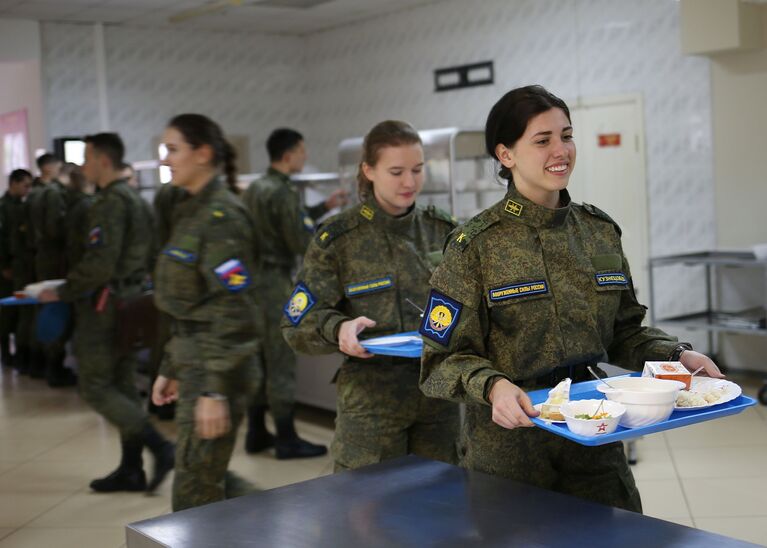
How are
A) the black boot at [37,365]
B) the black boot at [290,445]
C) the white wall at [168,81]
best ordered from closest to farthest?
the black boot at [290,445]
the black boot at [37,365]
the white wall at [168,81]

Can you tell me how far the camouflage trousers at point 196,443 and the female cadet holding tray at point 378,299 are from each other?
0.80 ft

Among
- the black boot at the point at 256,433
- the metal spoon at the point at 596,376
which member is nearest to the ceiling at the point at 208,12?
the black boot at the point at 256,433

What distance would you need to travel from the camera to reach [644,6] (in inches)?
292

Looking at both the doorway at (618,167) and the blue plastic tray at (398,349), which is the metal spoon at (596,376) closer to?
the blue plastic tray at (398,349)

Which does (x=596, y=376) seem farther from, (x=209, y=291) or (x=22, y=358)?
(x=22, y=358)

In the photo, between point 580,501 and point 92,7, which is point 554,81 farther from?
point 580,501

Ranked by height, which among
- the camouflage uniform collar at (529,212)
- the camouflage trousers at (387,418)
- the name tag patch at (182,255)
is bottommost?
the camouflage trousers at (387,418)

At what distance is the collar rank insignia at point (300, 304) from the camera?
2.89 metres

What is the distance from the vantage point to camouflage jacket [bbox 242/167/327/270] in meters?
5.41

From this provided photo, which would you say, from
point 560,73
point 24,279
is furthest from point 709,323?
point 24,279

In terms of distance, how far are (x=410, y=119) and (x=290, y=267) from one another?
A: 4.73 m

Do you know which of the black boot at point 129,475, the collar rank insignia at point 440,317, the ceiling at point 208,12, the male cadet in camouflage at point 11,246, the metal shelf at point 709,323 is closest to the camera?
the collar rank insignia at point 440,317

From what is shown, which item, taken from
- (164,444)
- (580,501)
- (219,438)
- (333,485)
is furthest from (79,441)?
(580,501)

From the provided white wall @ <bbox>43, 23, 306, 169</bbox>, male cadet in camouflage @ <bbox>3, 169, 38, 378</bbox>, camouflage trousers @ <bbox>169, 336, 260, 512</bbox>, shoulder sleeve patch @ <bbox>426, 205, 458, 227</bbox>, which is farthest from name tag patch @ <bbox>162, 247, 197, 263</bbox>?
white wall @ <bbox>43, 23, 306, 169</bbox>
